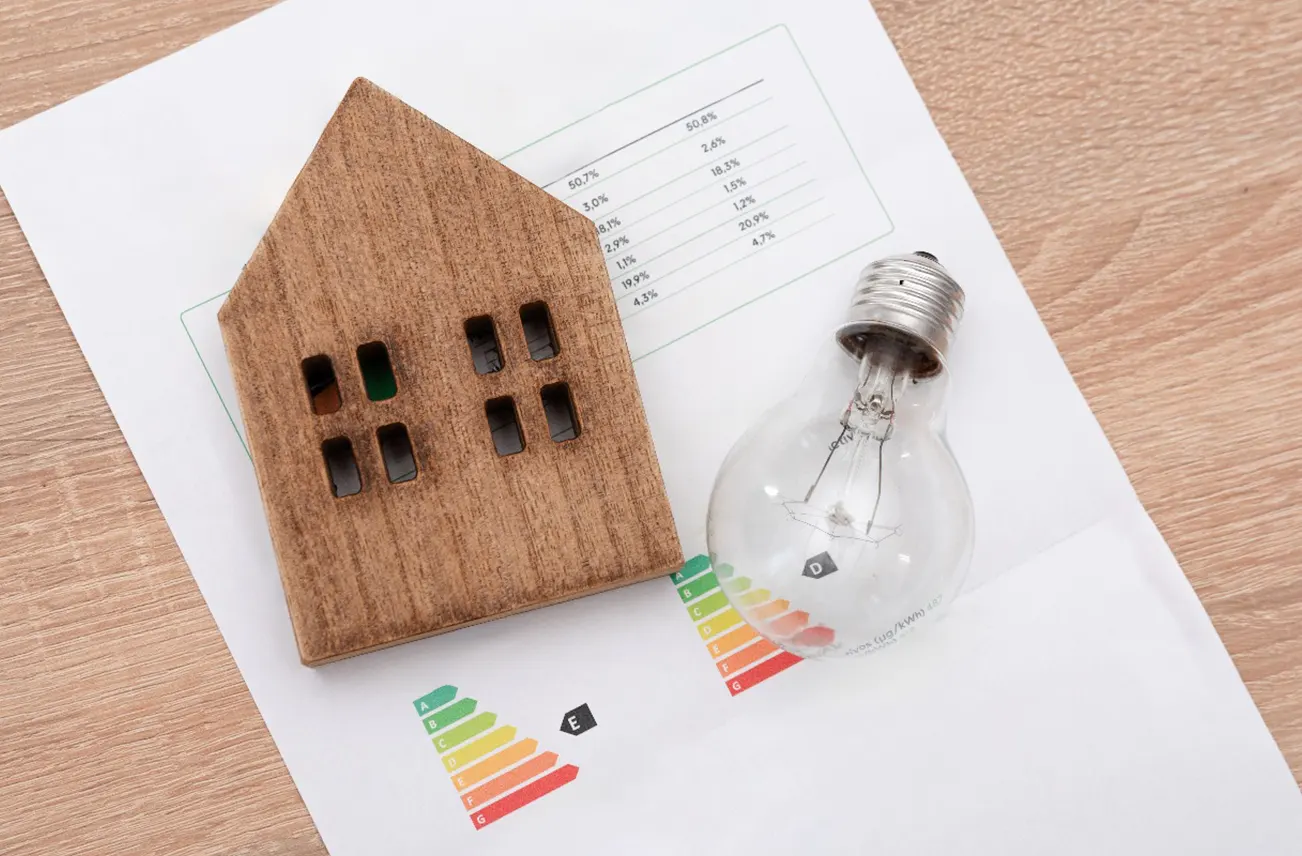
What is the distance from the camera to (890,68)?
41 centimetres

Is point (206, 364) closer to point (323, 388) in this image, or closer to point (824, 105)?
point (323, 388)

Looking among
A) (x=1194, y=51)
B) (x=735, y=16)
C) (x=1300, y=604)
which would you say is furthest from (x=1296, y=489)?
(x=735, y=16)

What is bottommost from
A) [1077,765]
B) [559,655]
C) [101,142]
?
[1077,765]

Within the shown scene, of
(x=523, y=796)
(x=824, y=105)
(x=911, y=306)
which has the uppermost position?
(x=824, y=105)

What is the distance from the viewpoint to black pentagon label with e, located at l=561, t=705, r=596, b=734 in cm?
38

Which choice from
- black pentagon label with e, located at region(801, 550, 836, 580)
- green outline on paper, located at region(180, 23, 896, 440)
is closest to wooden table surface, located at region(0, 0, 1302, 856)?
green outline on paper, located at region(180, 23, 896, 440)

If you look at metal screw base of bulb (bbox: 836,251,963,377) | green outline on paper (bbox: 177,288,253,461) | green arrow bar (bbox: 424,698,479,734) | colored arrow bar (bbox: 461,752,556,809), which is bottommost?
colored arrow bar (bbox: 461,752,556,809)

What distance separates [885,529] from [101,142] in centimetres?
32

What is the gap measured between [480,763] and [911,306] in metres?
0.23

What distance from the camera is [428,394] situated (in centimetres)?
35

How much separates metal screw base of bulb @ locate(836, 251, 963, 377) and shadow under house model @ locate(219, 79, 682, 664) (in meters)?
0.09

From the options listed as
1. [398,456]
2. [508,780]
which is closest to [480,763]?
[508,780]

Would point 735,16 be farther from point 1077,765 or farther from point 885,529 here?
point 1077,765

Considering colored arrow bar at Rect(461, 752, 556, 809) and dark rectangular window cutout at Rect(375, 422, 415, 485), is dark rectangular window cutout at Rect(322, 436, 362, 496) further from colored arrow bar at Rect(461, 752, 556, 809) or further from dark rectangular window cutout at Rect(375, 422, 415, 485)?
colored arrow bar at Rect(461, 752, 556, 809)
